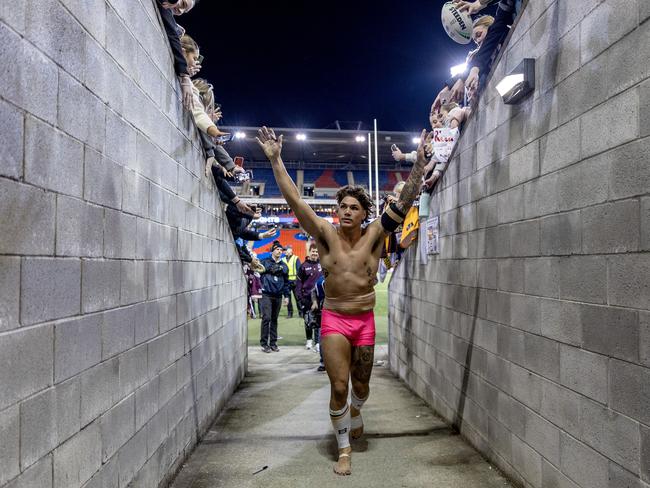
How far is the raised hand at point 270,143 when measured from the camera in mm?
3752

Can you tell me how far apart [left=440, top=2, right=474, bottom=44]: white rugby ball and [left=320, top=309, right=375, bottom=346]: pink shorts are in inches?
130


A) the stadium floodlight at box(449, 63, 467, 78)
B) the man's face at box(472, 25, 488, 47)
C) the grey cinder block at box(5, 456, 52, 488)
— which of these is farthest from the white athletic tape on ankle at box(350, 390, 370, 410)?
the man's face at box(472, 25, 488, 47)

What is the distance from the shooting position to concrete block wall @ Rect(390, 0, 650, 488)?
7.13 feet

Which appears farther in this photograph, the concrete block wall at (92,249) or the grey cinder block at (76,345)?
the grey cinder block at (76,345)

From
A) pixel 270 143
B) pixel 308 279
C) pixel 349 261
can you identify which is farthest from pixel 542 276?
pixel 308 279

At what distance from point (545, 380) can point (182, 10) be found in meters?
3.50

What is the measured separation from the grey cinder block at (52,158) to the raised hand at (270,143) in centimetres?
180

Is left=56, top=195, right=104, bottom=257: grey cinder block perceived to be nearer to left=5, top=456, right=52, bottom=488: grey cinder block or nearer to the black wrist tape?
left=5, top=456, right=52, bottom=488: grey cinder block

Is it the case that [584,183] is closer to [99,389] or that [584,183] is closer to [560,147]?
[560,147]

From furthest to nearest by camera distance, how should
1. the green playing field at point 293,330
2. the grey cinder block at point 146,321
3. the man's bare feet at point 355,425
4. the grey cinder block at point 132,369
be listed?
the green playing field at point 293,330
the man's bare feet at point 355,425
the grey cinder block at point 146,321
the grey cinder block at point 132,369

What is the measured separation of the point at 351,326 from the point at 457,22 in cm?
351

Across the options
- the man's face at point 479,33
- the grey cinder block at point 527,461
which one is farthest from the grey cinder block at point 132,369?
the man's face at point 479,33

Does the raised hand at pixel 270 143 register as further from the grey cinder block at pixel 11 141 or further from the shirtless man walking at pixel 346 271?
the grey cinder block at pixel 11 141

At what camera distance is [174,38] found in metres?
3.54
